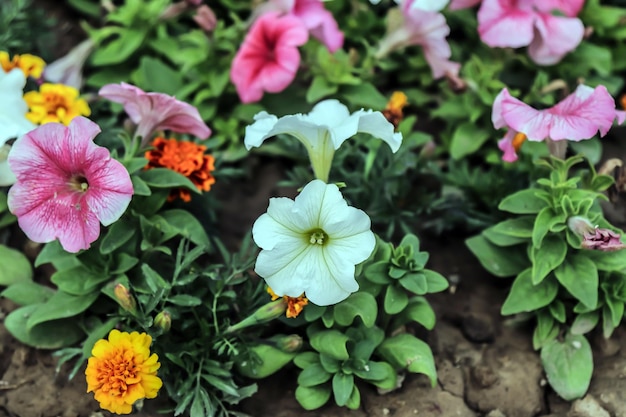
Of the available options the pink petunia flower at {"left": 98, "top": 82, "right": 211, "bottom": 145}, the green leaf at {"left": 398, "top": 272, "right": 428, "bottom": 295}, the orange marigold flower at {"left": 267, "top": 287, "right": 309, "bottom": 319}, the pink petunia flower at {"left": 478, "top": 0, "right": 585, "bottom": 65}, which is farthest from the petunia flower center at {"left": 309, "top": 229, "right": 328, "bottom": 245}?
the pink petunia flower at {"left": 478, "top": 0, "right": 585, "bottom": 65}

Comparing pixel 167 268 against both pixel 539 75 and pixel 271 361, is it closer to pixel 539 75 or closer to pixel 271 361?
pixel 271 361

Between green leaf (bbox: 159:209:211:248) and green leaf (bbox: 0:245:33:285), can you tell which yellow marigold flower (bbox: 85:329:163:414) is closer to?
green leaf (bbox: 159:209:211:248)

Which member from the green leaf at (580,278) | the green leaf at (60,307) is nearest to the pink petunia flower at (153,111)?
the green leaf at (60,307)

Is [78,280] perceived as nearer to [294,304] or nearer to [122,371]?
[122,371]

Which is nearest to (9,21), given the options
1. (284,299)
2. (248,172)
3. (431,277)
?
(248,172)

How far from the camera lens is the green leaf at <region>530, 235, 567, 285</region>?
2.12 meters

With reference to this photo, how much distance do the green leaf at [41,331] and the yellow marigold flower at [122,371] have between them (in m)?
0.34

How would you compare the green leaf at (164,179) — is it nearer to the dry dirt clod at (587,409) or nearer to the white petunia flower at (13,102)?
the white petunia flower at (13,102)

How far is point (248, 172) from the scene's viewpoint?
2.77 m

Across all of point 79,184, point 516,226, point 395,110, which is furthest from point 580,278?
point 79,184

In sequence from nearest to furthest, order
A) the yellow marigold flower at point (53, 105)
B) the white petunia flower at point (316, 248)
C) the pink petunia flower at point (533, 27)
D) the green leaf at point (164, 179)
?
the white petunia flower at point (316, 248) → the green leaf at point (164, 179) → the yellow marigold flower at point (53, 105) → the pink petunia flower at point (533, 27)

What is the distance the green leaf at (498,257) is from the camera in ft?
7.67

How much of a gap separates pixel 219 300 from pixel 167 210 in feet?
1.13

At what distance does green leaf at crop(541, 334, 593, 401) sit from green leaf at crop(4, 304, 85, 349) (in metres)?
1.37
